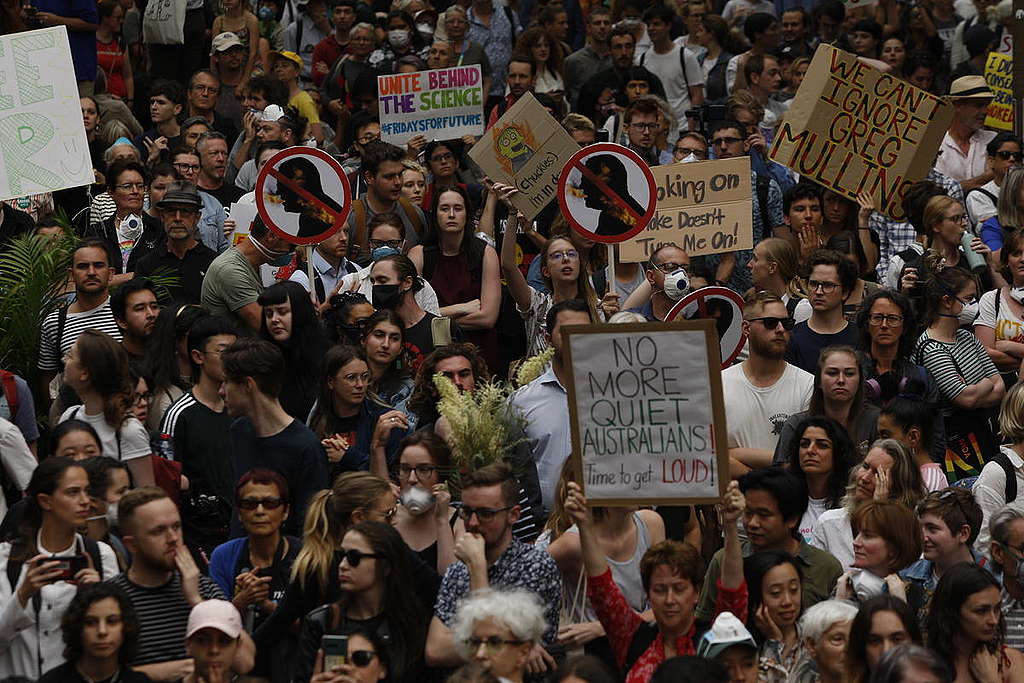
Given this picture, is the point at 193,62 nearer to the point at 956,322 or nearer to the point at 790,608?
the point at 956,322

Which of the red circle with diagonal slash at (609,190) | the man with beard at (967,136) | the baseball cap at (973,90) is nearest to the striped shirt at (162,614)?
the red circle with diagonal slash at (609,190)

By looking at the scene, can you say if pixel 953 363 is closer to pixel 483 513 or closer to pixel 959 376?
pixel 959 376

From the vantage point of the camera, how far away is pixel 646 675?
7.34 m

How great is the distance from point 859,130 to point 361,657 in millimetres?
7408

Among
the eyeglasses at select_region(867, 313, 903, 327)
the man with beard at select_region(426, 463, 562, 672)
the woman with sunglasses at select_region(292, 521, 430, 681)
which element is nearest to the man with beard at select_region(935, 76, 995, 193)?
the eyeglasses at select_region(867, 313, 903, 327)

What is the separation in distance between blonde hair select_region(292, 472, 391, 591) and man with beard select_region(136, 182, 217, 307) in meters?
4.19

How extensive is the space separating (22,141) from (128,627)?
6.16m

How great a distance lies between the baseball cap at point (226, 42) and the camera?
1739cm

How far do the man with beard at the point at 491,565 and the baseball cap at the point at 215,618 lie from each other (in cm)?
75

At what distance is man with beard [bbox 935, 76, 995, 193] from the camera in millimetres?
15258

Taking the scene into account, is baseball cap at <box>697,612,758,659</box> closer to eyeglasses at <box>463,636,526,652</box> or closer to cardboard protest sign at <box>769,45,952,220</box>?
eyeglasses at <box>463,636,526,652</box>

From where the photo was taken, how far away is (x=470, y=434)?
29.1ft

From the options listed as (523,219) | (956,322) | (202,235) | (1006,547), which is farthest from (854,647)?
(202,235)

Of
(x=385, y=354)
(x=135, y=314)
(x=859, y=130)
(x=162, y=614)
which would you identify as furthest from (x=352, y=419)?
(x=859, y=130)
